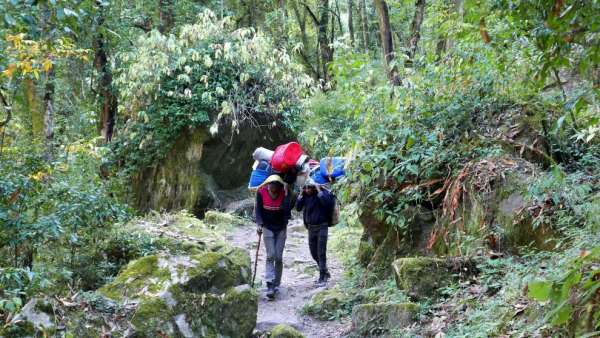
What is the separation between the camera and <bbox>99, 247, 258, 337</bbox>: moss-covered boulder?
6086mm

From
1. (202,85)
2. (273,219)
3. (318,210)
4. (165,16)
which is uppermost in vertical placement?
(165,16)

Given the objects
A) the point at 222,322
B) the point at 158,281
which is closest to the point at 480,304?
the point at 222,322

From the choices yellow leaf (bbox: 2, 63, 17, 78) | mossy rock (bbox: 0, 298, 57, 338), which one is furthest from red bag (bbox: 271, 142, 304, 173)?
mossy rock (bbox: 0, 298, 57, 338)

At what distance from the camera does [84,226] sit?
7.94m

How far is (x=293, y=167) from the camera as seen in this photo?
9.28 meters

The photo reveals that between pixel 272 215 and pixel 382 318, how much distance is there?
321cm

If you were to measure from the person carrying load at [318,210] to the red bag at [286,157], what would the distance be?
519 millimetres

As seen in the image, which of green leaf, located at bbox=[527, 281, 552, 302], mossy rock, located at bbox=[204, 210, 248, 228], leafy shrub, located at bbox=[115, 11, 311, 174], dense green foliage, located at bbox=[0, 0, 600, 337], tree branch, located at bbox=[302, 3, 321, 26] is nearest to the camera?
green leaf, located at bbox=[527, 281, 552, 302]

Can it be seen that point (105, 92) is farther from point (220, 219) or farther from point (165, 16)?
point (220, 219)

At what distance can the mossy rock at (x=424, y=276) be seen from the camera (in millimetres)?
6973

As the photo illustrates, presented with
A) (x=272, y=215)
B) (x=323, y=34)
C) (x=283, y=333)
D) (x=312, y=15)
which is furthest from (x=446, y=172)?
(x=312, y=15)

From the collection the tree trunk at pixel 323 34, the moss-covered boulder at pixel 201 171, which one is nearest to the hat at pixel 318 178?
the moss-covered boulder at pixel 201 171

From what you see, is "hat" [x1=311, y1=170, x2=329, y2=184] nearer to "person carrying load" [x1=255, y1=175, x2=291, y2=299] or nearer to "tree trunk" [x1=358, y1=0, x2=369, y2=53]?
"person carrying load" [x1=255, y1=175, x2=291, y2=299]

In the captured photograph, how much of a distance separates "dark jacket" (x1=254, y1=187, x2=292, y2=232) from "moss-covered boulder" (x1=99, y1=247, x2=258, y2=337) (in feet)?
6.92
